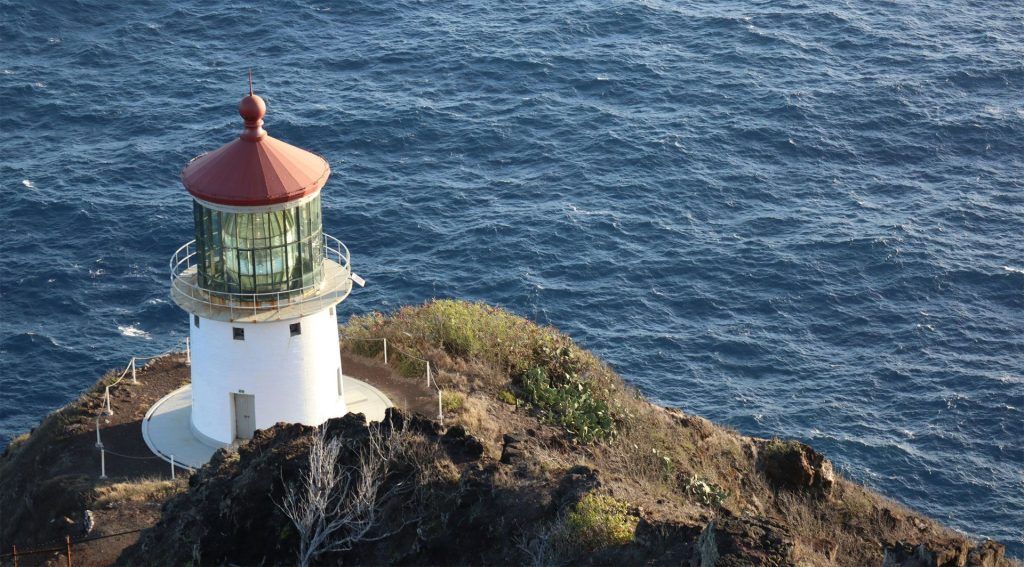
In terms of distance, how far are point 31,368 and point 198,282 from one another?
25622 mm

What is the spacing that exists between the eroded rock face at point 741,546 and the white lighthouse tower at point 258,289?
14313mm

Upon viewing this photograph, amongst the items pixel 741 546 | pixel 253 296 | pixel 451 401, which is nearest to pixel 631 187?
pixel 451 401

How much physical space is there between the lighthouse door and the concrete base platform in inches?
32.7

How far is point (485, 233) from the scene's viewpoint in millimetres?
67625

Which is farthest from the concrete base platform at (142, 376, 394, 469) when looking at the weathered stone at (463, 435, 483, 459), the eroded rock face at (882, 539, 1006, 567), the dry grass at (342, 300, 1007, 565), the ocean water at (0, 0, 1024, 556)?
the ocean water at (0, 0, 1024, 556)

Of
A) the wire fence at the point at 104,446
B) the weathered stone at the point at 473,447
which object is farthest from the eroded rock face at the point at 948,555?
the wire fence at the point at 104,446

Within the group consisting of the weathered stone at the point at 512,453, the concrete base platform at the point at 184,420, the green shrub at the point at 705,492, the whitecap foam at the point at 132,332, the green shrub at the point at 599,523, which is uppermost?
the green shrub at the point at 599,523

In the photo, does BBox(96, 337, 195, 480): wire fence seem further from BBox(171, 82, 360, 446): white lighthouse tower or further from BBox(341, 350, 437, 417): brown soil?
BBox(341, 350, 437, 417): brown soil

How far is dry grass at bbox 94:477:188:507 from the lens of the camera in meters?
33.5

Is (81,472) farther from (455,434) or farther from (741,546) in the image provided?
(741,546)

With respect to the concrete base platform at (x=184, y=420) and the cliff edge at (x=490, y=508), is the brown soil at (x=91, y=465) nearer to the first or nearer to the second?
the concrete base platform at (x=184, y=420)

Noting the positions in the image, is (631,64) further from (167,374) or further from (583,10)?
(167,374)

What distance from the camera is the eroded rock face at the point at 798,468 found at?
38156 mm

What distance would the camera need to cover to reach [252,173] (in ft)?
110
